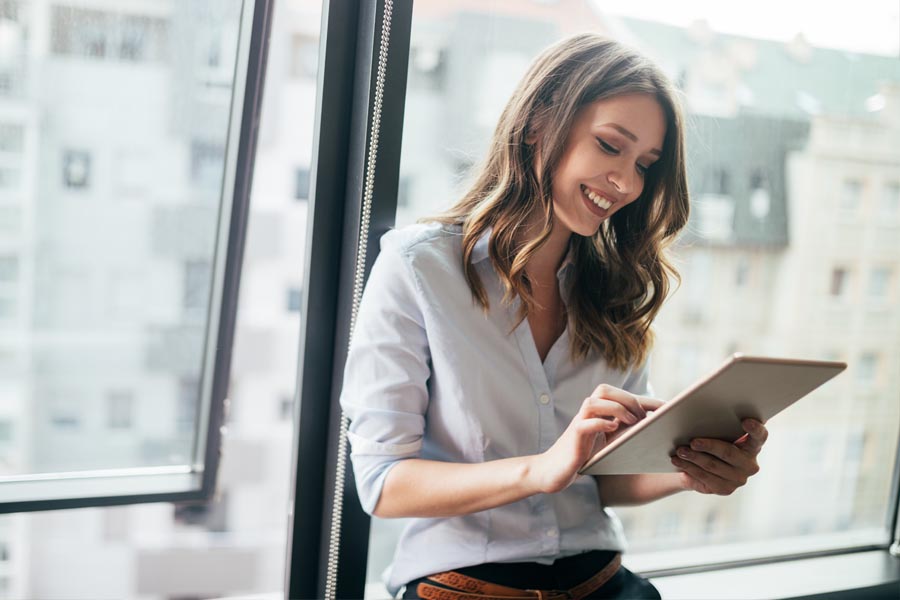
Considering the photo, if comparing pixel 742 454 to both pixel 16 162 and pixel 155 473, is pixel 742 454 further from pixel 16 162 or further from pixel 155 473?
pixel 16 162

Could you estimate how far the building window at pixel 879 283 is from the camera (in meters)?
2.09

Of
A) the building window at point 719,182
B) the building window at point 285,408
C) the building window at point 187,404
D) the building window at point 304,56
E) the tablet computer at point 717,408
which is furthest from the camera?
the building window at point 719,182

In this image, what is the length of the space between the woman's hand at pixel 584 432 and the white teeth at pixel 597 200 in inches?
13.8

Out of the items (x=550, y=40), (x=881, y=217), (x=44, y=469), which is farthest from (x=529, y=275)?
(x=881, y=217)

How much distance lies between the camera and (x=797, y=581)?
186 cm

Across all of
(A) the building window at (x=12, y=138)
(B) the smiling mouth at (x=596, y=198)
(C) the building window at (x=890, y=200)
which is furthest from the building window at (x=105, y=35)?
(C) the building window at (x=890, y=200)

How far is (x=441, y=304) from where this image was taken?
1.25m

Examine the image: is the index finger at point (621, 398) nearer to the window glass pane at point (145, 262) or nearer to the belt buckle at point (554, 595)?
the belt buckle at point (554, 595)

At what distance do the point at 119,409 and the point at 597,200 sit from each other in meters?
0.97

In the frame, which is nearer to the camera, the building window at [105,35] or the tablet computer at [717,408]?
the tablet computer at [717,408]

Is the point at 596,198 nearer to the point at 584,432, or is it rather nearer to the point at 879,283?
the point at 584,432

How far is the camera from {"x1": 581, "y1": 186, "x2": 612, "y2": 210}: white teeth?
130cm

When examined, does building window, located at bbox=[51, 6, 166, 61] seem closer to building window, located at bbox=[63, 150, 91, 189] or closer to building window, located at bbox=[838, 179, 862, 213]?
building window, located at bbox=[63, 150, 91, 189]

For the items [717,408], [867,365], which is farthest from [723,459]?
[867,365]
